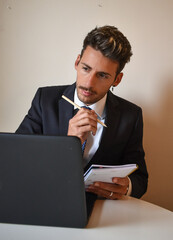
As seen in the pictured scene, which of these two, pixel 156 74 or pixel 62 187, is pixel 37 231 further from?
pixel 156 74

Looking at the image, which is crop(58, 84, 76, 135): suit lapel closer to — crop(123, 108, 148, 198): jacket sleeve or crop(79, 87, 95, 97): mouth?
crop(79, 87, 95, 97): mouth

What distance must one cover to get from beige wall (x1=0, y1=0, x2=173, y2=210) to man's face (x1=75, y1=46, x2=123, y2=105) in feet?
1.38

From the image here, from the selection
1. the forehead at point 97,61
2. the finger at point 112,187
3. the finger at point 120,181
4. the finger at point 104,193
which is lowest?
the finger at point 104,193

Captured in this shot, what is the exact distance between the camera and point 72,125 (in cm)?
121

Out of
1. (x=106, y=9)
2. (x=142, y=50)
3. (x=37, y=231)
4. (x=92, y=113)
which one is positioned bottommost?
(x=37, y=231)

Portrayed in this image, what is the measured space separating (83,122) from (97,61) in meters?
0.35

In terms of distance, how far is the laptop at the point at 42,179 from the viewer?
771 mm

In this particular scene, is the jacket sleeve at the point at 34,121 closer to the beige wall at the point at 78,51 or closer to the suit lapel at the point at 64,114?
the suit lapel at the point at 64,114

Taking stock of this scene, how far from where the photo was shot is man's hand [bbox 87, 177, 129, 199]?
44.4 inches

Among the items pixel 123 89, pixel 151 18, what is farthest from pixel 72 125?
pixel 151 18

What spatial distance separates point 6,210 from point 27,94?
111 cm

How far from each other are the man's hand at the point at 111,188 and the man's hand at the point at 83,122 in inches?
9.1

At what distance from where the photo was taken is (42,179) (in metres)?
0.80

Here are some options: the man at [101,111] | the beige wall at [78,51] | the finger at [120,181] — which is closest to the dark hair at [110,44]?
the man at [101,111]
